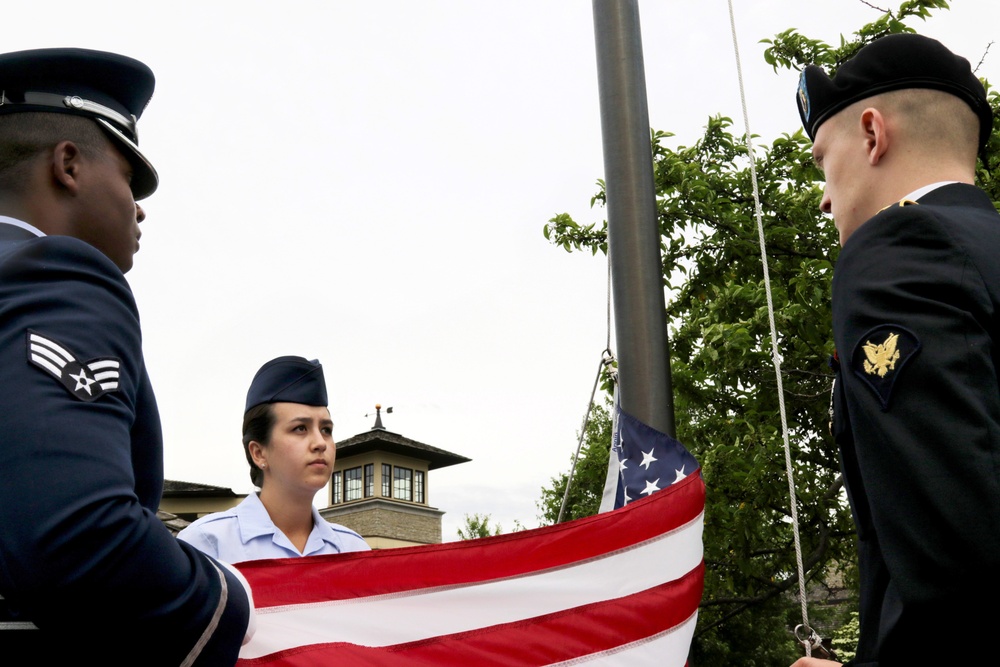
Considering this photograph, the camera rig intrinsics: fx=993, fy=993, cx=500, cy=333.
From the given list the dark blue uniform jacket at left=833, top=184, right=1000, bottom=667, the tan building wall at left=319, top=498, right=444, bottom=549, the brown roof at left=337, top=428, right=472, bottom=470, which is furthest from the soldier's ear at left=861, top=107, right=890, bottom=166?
the brown roof at left=337, top=428, right=472, bottom=470

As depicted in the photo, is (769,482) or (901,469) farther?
(769,482)

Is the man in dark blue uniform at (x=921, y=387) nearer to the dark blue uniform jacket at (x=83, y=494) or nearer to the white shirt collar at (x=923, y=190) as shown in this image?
the white shirt collar at (x=923, y=190)

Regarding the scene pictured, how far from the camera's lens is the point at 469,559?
10.8ft

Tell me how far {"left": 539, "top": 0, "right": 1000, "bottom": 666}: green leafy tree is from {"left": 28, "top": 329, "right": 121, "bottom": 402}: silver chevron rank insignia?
7.00 metres

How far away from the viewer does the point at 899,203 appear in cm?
175

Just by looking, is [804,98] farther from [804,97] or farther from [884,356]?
[884,356]

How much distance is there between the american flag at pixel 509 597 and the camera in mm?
2988

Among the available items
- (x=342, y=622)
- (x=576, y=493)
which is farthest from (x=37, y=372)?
(x=576, y=493)

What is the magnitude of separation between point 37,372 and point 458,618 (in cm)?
205

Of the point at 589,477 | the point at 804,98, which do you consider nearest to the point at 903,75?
the point at 804,98

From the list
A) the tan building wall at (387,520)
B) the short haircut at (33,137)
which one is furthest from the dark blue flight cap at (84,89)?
the tan building wall at (387,520)

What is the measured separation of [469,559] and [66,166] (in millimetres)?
1951

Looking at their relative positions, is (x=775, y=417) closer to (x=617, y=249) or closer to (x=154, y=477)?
(x=617, y=249)

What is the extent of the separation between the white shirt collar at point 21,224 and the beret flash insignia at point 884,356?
55.3 inches
